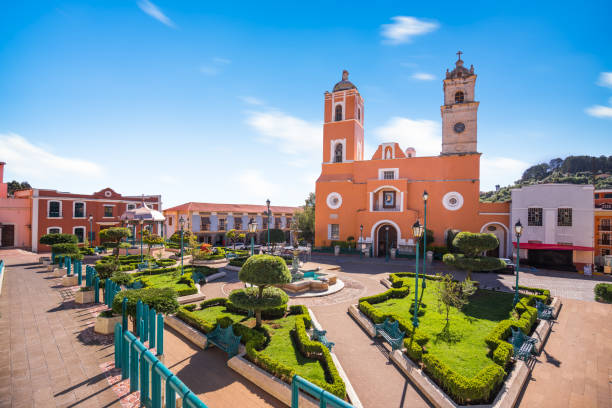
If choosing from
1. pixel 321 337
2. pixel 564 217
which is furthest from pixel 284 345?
pixel 564 217

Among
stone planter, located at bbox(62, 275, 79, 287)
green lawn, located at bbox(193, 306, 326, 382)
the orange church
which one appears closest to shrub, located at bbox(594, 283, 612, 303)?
green lawn, located at bbox(193, 306, 326, 382)

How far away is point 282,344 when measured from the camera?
8.20m

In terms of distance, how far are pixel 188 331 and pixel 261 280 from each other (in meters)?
2.91

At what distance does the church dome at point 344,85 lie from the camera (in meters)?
32.2

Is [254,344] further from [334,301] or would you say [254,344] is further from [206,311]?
[334,301]

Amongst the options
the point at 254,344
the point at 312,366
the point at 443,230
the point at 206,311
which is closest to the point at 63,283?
the point at 206,311

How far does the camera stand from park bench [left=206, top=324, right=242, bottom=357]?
7.60m

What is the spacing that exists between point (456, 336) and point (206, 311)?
856cm

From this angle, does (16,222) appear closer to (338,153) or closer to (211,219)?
(211,219)

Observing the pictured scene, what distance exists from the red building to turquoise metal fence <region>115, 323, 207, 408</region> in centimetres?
2470

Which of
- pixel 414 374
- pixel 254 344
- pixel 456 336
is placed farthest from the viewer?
pixel 456 336

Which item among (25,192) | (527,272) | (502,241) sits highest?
(25,192)

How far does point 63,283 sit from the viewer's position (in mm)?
14117

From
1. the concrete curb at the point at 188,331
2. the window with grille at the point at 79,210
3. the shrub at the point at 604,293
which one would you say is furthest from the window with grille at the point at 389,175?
the window with grille at the point at 79,210
